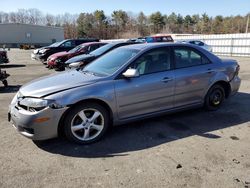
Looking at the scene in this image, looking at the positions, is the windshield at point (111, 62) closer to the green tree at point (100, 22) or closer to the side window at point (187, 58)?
the side window at point (187, 58)

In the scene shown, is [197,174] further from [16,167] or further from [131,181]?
[16,167]

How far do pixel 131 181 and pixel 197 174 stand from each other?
0.85 m

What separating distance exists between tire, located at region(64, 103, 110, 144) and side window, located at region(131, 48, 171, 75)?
1.06 meters

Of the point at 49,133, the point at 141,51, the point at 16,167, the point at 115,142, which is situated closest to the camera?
the point at 16,167

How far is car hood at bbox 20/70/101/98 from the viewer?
4.10 m

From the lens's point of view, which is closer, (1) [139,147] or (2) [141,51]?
(1) [139,147]

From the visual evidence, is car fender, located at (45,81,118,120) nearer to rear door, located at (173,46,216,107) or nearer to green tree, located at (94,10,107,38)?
rear door, located at (173,46,216,107)

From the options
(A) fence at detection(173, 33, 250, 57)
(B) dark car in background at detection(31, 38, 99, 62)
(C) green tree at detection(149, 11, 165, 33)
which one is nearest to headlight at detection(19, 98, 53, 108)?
(B) dark car in background at detection(31, 38, 99, 62)

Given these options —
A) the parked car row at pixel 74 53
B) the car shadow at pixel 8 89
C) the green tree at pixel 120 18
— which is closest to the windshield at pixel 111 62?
the parked car row at pixel 74 53

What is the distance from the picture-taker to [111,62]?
507 cm

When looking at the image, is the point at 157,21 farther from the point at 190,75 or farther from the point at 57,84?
the point at 57,84

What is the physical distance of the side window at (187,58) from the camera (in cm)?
525

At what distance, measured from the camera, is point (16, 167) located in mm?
3596

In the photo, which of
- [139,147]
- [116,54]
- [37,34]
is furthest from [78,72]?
[37,34]
